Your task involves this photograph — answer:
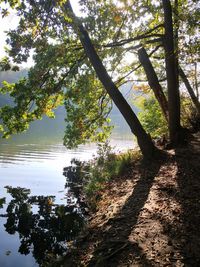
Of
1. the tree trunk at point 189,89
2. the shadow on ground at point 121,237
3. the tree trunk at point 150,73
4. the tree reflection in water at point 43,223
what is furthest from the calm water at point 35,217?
the tree trunk at point 189,89

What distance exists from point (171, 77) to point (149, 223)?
7.42 m

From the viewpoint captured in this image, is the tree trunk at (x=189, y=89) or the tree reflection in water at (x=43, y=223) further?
the tree trunk at (x=189, y=89)

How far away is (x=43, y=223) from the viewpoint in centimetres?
1080

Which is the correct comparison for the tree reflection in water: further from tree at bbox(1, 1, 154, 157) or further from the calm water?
tree at bbox(1, 1, 154, 157)

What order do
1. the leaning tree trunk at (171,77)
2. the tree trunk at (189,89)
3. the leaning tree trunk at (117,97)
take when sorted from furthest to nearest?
the tree trunk at (189,89) → the leaning tree trunk at (171,77) → the leaning tree trunk at (117,97)

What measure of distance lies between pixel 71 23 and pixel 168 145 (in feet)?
21.4

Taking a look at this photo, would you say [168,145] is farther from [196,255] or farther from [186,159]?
[196,255]

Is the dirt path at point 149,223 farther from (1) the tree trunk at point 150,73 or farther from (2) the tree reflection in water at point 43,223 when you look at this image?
(1) the tree trunk at point 150,73

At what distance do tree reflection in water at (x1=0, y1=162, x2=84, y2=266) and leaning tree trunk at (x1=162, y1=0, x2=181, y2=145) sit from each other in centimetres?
484

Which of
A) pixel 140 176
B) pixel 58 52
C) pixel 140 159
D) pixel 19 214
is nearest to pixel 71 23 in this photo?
pixel 58 52

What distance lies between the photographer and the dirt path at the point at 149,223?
5586 millimetres

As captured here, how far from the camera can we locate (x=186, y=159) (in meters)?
11.1

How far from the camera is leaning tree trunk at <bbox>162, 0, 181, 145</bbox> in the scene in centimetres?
1210

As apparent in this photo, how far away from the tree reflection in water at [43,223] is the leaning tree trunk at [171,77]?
4.84m
